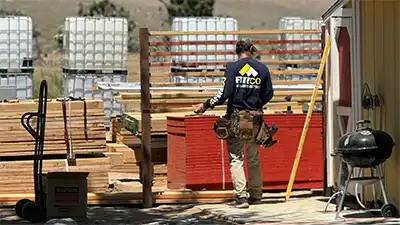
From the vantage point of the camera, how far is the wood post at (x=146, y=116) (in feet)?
42.5

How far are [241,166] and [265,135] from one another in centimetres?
47

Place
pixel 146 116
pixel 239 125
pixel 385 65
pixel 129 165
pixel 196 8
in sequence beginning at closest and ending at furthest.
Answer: pixel 385 65 < pixel 239 125 < pixel 146 116 < pixel 129 165 < pixel 196 8

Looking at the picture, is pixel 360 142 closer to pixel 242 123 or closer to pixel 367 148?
pixel 367 148

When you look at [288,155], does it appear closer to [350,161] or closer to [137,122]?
[137,122]

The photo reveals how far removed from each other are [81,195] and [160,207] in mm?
1662

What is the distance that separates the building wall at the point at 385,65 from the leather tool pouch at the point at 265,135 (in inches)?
49.5

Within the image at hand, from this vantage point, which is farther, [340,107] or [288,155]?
[288,155]

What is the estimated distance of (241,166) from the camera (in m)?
12.3

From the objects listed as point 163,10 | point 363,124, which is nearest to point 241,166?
point 363,124

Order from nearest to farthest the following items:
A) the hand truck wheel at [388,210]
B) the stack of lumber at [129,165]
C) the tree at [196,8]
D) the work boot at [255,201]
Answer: the hand truck wheel at [388,210] < the work boot at [255,201] < the stack of lumber at [129,165] < the tree at [196,8]

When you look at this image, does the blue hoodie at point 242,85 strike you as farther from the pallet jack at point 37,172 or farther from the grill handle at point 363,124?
the pallet jack at point 37,172

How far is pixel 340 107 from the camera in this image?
41.6 feet

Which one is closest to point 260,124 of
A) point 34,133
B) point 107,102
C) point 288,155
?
point 288,155

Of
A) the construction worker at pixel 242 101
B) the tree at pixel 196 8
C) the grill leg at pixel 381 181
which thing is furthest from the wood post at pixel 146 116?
the tree at pixel 196 8
